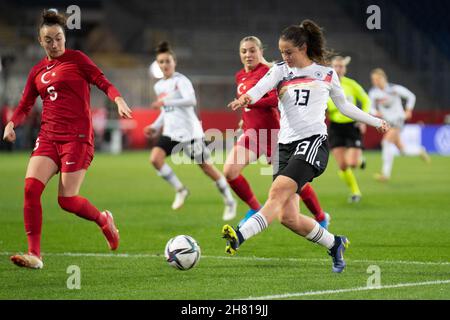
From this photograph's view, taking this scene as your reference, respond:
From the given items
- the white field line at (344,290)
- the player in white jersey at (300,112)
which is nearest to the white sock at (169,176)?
the player in white jersey at (300,112)

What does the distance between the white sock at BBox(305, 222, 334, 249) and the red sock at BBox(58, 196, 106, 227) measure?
2.39 m

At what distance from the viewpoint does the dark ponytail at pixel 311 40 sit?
27.8ft

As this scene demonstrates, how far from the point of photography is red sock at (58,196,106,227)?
938 centimetres

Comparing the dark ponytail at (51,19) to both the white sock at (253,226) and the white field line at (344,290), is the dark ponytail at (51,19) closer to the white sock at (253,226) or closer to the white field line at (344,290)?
the white sock at (253,226)

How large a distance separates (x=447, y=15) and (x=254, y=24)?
931 cm

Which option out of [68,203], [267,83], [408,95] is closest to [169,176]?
[68,203]

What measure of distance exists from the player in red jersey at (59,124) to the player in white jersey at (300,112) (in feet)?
5.82

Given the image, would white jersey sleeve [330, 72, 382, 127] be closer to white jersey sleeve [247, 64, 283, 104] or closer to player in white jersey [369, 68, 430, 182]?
white jersey sleeve [247, 64, 283, 104]

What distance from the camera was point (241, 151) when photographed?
39.2 feet

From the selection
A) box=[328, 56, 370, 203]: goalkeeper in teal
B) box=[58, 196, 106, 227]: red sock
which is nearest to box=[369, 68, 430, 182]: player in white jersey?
box=[328, 56, 370, 203]: goalkeeper in teal

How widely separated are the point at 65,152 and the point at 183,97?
5.77m

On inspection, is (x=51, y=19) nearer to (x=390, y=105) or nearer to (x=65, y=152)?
(x=65, y=152)
